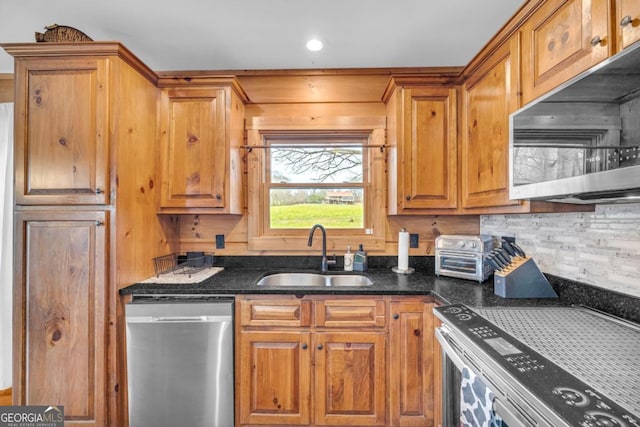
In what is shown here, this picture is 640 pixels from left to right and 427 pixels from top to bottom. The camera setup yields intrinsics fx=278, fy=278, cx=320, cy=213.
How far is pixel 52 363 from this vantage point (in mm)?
1561

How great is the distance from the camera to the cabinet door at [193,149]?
196 centimetres

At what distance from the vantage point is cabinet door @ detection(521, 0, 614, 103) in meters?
0.98

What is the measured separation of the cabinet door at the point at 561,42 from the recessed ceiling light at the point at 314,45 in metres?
1.18

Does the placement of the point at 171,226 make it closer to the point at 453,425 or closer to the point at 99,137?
the point at 99,137

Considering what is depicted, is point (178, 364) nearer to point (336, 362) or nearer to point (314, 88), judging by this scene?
point (336, 362)

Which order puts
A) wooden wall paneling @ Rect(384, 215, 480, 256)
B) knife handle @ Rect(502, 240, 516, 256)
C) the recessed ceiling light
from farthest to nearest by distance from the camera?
wooden wall paneling @ Rect(384, 215, 480, 256)
the recessed ceiling light
knife handle @ Rect(502, 240, 516, 256)

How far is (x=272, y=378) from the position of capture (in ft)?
5.38

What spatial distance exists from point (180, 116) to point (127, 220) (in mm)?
805

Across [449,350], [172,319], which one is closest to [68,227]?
[172,319]

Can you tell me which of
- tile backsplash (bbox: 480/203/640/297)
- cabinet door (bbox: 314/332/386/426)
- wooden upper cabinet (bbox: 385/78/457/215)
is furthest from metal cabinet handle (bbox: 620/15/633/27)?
cabinet door (bbox: 314/332/386/426)

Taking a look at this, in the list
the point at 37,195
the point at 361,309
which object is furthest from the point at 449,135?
the point at 37,195

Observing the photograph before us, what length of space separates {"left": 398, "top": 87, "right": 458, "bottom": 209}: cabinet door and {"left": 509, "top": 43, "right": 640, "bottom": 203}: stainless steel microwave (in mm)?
787

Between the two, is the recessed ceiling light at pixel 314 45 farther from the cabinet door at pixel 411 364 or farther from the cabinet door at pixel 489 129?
the cabinet door at pixel 411 364

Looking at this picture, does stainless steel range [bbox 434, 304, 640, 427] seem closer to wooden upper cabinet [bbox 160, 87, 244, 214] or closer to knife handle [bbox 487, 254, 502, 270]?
knife handle [bbox 487, 254, 502, 270]
